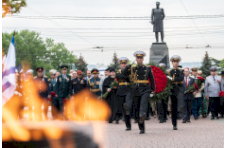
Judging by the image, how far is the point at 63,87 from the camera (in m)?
17.8

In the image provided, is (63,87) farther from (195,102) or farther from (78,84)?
(195,102)

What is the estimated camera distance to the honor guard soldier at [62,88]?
17.8 meters

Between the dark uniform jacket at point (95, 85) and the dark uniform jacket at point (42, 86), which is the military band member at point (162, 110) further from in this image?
the dark uniform jacket at point (42, 86)

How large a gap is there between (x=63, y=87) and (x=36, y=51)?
270 ft

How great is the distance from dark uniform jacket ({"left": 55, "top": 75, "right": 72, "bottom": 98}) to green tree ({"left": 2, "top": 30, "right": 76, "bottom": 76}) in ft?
248

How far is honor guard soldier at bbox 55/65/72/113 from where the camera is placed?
17.8 metres

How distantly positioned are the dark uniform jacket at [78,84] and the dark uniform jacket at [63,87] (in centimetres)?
14

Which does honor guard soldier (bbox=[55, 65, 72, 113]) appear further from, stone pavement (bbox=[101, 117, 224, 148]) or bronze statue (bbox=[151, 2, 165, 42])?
bronze statue (bbox=[151, 2, 165, 42])

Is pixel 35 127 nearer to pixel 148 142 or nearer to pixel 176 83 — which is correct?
pixel 148 142

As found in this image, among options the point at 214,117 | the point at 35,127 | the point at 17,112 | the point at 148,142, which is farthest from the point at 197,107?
the point at 35,127

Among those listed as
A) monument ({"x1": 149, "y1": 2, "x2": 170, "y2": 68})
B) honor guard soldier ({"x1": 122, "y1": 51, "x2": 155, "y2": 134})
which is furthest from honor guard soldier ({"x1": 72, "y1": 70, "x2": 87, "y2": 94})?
monument ({"x1": 149, "y1": 2, "x2": 170, "y2": 68})

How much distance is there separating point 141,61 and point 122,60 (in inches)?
54.3

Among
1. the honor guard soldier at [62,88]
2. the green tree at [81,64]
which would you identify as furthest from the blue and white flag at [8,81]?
the green tree at [81,64]

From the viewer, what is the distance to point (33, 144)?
11.6 feet
